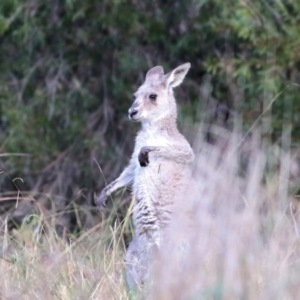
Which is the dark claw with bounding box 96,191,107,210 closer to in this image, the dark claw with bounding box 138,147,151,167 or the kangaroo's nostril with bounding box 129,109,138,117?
the dark claw with bounding box 138,147,151,167

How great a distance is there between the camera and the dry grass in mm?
3928

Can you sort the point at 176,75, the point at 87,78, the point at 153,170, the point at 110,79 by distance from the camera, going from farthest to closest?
the point at 87,78 → the point at 110,79 → the point at 176,75 → the point at 153,170

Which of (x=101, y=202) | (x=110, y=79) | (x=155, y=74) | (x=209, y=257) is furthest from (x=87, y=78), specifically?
(x=209, y=257)

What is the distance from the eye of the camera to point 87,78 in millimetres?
11938

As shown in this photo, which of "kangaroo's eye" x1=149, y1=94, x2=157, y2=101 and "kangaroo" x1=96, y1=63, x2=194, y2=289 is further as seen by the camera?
"kangaroo's eye" x1=149, y1=94, x2=157, y2=101

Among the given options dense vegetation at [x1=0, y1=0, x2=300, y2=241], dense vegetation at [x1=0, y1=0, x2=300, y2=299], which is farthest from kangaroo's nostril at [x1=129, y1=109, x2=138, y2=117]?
dense vegetation at [x1=0, y1=0, x2=300, y2=241]

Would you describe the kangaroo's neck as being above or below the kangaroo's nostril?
below

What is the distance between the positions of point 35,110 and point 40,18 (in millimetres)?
1017

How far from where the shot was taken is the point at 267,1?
1002 centimetres

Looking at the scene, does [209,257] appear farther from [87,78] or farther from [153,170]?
[87,78]

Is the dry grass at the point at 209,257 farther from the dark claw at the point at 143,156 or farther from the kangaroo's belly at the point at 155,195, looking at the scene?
the dark claw at the point at 143,156

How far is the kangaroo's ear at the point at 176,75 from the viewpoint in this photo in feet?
23.9

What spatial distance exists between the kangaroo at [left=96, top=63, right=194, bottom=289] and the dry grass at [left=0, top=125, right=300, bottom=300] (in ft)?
0.95

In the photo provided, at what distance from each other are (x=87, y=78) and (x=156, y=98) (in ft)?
16.0
